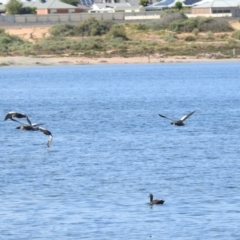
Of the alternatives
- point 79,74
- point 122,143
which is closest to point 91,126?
point 122,143

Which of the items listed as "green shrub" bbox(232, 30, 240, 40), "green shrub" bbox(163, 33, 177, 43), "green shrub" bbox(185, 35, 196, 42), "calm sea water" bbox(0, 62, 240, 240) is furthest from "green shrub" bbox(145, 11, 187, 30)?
"calm sea water" bbox(0, 62, 240, 240)

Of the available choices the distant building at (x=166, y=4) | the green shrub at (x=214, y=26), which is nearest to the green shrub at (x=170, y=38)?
the green shrub at (x=214, y=26)

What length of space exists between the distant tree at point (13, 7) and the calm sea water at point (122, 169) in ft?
206

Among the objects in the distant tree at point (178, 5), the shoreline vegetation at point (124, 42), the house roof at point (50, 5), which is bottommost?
the shoreline vegetation at point (124, 42)

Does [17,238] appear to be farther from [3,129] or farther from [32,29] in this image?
[32,29]

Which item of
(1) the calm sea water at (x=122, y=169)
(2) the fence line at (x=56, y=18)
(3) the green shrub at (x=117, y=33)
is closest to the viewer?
(1) the calm sea water at (x=122, y=169)

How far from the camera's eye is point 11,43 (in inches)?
3396

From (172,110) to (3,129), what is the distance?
9843 mm

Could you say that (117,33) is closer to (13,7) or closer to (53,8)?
(53,8)

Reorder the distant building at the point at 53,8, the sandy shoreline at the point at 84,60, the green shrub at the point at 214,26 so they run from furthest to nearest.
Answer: the distant building at the point at 53,8
the green shrub at the point at 214,26
the sandy shoreline at the point at 84,60

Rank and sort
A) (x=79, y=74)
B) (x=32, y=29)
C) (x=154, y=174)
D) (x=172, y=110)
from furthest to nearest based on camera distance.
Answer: (x=32, y=29) < (x=79, y=74) < (x=172, y=110) < (x=154, y=174)

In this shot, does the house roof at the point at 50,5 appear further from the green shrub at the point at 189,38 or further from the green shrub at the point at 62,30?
the green shrub at the point at 189,38

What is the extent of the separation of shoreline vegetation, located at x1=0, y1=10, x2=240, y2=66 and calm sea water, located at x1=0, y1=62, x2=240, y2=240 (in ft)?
74.3

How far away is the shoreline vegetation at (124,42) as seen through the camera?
79125mm
